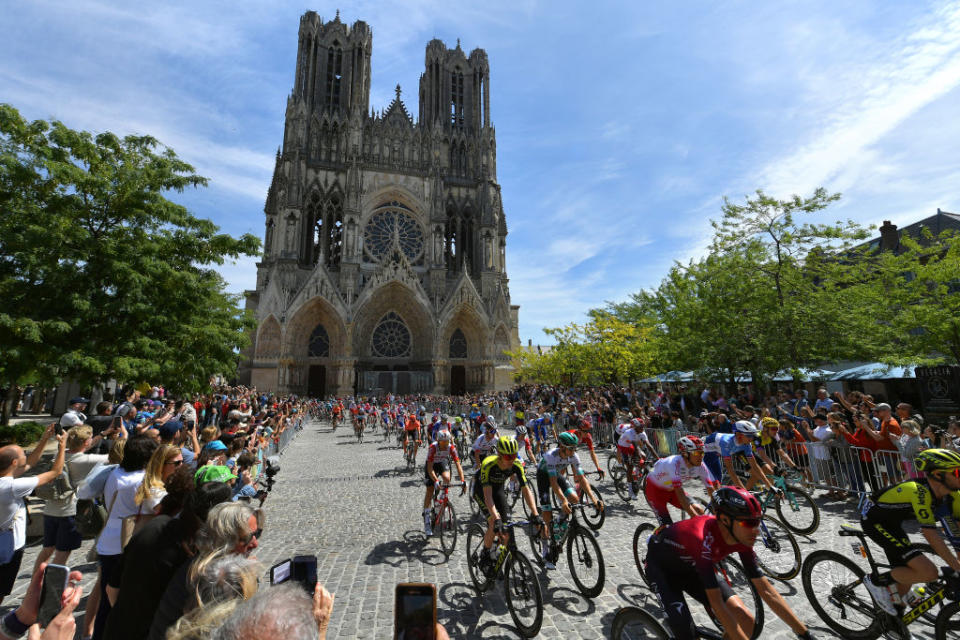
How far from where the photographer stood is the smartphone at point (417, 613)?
1.55m

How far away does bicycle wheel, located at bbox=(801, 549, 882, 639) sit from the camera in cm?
346

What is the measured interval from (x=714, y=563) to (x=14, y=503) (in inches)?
203

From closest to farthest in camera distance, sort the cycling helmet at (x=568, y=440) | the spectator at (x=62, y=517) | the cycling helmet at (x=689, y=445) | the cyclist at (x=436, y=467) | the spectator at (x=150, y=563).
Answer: the spectator at (x=150, y=563) < the spectator at (x=62, y=517) < the cycling helmet at (x=689, y=445) < the cycling helmet at (x=568, y=440) < the cyclist at (x=436, y=467)

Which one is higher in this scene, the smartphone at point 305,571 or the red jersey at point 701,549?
the smartphone at point 305,571

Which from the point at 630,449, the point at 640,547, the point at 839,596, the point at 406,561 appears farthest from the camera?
the point at 630,449

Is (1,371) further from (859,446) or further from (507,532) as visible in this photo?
(859,446)

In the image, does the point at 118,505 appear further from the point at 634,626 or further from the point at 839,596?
the point at 839,596

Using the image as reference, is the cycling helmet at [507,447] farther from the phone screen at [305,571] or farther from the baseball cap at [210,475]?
the phone screen at [305,571]

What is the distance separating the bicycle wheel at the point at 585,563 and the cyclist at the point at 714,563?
1.43 metres

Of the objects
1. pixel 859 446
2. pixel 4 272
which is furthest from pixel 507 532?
pixel 4 272

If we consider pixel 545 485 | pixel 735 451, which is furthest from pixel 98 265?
pixel 735 451

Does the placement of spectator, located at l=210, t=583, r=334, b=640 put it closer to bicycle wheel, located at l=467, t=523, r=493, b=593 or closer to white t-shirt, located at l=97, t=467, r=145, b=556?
white t-shirt, located at l=97, t=467, r=145, b=556

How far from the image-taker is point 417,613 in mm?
1574

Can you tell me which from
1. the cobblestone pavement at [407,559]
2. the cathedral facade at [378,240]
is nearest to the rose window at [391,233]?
the cathedral facade at [378,240]
